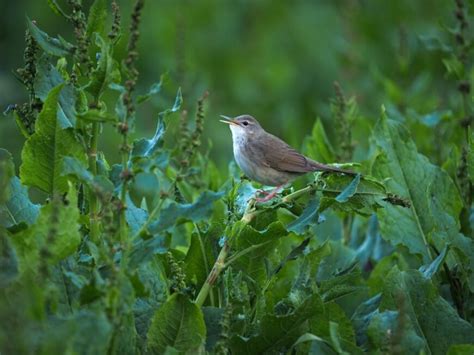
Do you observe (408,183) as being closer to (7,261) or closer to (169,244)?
(169,244)

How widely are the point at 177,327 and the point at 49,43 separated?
1.05m

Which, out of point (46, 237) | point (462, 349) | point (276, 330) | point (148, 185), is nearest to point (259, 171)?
point (148, 185)

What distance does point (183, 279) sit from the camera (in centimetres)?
302

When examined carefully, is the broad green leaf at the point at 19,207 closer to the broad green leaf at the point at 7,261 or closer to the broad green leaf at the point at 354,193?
the broad green leaf at the point at 7,261

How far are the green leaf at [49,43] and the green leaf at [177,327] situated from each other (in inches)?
35.8

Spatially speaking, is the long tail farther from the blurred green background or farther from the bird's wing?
the blurred green background

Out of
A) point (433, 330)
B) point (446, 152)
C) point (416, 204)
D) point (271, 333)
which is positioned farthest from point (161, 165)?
point (446, 152)

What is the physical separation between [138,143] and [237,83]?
784 cm

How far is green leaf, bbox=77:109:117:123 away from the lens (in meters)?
2.65

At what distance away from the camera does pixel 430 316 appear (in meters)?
3.10

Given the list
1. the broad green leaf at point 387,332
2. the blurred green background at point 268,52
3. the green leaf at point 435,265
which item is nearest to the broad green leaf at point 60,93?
the broad green leaf at point 387,332

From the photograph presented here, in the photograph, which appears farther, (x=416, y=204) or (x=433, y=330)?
(x=416, y=204)

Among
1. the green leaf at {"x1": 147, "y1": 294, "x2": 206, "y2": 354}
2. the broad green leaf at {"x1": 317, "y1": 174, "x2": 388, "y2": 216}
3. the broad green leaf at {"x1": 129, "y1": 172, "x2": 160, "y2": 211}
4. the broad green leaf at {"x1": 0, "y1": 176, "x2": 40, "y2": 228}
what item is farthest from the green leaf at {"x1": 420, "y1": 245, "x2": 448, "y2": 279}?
the broad green leaf at {"x1": 129, "y1": 172, "x2": 160, "y2": 211}

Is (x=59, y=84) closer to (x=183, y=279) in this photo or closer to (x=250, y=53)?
(x=183, y=279)
